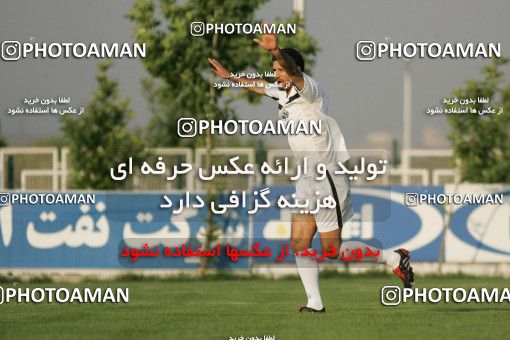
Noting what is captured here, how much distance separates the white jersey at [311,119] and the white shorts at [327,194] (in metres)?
0.13

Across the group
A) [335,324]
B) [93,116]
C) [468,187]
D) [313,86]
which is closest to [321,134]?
[313,86]

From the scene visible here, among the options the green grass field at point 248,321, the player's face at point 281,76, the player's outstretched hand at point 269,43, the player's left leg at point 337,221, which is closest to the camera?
the green grass field at point 248,321

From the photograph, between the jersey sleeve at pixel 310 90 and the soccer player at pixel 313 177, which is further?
the soccer player at pixel 313 177

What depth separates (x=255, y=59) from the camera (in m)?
28.1

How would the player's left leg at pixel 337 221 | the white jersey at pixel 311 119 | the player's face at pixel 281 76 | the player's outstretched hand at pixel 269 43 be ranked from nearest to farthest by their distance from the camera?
1. the player's outstretched hand at pixel 269 43
2. the player's face at pixel 281 76
3. the white jersey at pixel 311 119
4. the player's left leg at pixel 337 221

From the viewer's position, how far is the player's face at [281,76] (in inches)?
505

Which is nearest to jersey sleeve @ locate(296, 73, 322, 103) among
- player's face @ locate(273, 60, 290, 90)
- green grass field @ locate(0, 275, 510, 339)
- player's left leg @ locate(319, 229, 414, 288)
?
player's face @ locate(273, 60, 290, 90)

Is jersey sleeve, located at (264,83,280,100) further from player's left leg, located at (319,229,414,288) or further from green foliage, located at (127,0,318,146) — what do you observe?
green foliage, located at (127,0,318,146)

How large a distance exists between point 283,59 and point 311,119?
1.09 m

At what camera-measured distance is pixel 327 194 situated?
1328 centimetres

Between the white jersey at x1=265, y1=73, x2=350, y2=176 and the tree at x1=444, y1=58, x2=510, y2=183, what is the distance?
16.0 metres

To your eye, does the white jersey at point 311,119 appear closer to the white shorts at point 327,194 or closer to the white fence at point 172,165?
the white shorts at point 327,194

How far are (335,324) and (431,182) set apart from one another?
22.0 meters

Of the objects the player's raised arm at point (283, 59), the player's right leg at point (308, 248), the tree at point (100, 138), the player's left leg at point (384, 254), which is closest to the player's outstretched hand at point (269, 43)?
the player's raised arm at point (283, 59)
